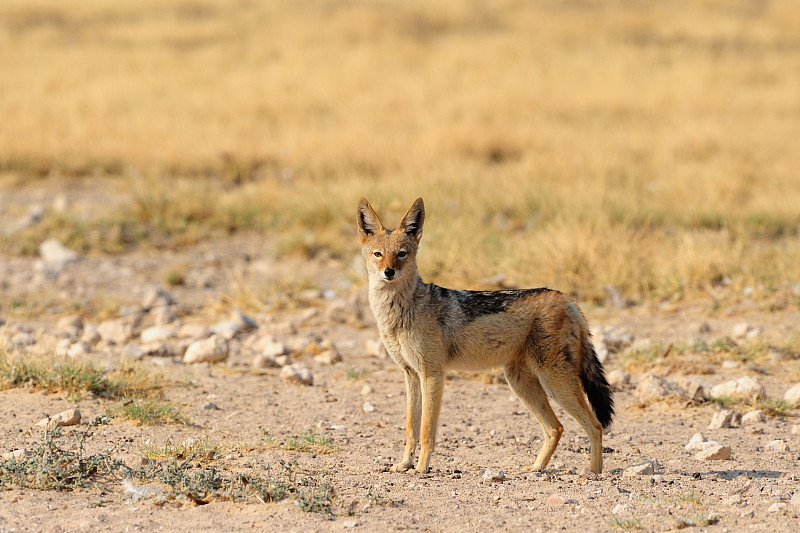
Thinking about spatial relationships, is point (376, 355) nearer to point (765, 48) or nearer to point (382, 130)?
point (382, 130)

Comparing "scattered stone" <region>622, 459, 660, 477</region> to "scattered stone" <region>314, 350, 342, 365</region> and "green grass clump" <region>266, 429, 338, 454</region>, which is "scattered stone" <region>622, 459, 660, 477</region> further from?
"scattered stone" <region>314, 350, 342, 365</region>

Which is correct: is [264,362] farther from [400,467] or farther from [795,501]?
[795,501]

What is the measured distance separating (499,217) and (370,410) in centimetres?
498

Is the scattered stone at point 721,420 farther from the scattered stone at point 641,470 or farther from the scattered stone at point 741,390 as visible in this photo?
→ the scattered stone at point 641,470

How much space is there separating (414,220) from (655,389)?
2.25 metres

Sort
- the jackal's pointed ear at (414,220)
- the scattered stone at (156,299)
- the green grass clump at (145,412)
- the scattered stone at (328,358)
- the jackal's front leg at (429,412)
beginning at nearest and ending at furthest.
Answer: the jackal's front leg at (429,412), the jackal's pointed ear at (414,220), the green grass clump at (145,412), the scattered stone at (328,358), the scattered stone at (156,299)

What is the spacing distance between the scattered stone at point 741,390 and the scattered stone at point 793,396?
15cm

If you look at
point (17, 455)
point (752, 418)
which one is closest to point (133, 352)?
point (17, 455)

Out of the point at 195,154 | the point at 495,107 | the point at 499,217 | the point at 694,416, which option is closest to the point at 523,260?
the point at 499,217

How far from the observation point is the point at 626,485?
4.80m

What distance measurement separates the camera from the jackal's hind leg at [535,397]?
529 cm

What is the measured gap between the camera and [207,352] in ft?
23.7

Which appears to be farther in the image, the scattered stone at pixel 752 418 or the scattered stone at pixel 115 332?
the scattered stone at pixel 115 332

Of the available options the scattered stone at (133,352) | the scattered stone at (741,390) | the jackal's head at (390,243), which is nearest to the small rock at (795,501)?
the scattered stone at (741,390)
